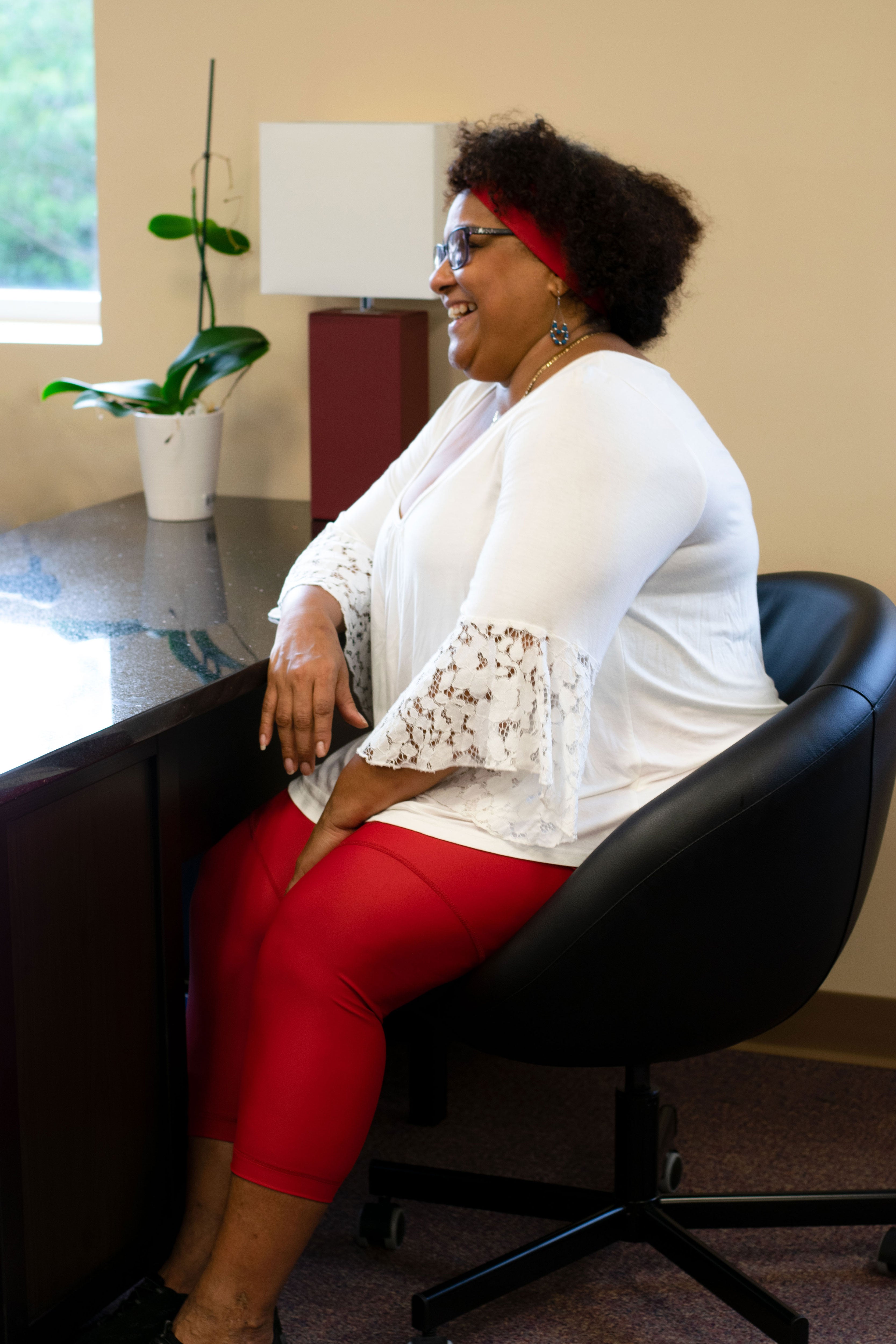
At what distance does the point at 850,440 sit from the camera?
2127 millimetres

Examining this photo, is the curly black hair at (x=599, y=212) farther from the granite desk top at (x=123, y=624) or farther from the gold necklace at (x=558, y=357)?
the granite desk top at (x=123, y=624)

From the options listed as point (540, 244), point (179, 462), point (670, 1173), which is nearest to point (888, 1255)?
point (670, 1173)

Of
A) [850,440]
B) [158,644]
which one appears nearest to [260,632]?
[158,644]

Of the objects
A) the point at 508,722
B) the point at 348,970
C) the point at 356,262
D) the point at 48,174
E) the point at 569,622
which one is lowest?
the point at 348,970

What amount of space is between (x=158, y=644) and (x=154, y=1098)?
53cm

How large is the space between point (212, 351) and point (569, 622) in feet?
3.84

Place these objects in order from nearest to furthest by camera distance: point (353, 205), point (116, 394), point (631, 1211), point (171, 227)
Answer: point (631, 1211)
point (353, 205)
point (116, 394)
point (171, 227)

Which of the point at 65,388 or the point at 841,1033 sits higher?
the point at 65,388

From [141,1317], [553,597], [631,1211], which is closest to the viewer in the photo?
[553,597]

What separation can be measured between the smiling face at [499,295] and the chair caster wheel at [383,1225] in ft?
3.69

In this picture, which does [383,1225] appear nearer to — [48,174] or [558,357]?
[558,357]

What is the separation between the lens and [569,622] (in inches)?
50.4

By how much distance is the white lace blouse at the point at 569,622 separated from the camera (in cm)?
128

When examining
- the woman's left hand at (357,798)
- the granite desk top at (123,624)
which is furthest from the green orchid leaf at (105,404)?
the woman's left hand at (357,798)
